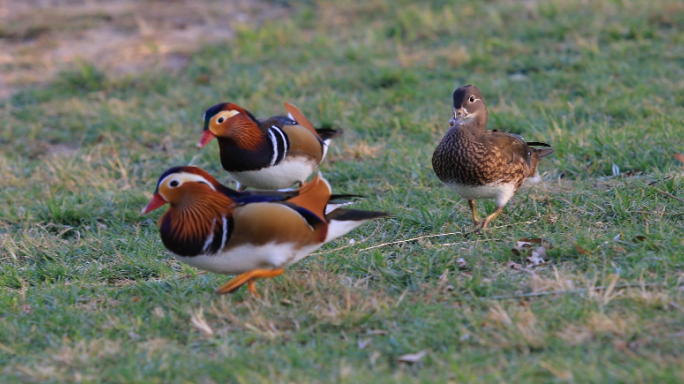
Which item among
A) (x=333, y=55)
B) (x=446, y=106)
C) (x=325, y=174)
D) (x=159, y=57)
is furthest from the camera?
(x=159, y=57)

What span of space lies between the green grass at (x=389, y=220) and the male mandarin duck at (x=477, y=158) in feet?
0.75

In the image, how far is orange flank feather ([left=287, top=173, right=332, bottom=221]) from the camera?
3221 mm

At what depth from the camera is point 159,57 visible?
795 centimetres

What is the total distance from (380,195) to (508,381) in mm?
2283

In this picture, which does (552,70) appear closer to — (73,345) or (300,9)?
(300,9)

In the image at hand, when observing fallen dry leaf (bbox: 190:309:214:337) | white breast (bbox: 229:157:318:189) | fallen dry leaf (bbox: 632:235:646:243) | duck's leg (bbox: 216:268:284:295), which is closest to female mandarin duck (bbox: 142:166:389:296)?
duck's leg (bbox: 216:268:284:295)

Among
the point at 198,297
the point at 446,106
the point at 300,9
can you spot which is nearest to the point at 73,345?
the point at 198,297

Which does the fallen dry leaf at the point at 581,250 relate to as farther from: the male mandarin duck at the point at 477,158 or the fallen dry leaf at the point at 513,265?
the male mandarin duck at the point at 477,158

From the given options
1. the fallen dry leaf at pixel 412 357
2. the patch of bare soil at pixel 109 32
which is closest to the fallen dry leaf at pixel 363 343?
the fallen dry leaf at pixel 412 357

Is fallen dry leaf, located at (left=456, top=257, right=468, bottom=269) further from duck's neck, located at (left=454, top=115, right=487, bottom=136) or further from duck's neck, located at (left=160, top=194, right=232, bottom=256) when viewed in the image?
duck's neck, located at (left=160, top=194, right=232, bottom=256)

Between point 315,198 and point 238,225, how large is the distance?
366mm

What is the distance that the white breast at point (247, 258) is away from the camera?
3088 mm

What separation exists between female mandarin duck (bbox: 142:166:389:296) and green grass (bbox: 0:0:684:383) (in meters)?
0.20

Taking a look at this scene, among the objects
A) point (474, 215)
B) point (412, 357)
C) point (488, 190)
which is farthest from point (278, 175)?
point (412, 357)
